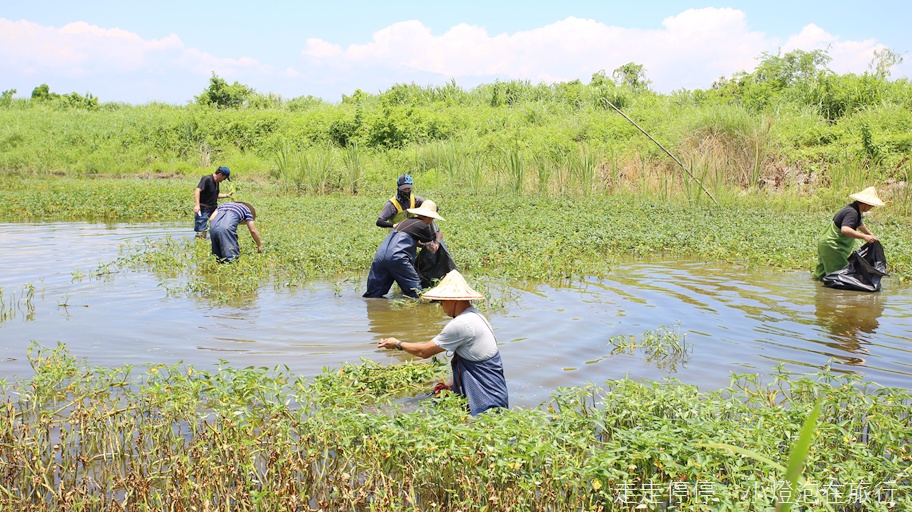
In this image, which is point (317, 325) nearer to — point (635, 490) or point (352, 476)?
point (352, 476)

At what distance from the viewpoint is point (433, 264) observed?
970cm

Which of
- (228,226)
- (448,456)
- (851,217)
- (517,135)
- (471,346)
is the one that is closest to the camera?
(448,456)

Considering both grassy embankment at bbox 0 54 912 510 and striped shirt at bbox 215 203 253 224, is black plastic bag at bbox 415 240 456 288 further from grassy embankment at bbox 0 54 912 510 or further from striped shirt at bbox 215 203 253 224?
striped shirt at bbox 215 203 253 224

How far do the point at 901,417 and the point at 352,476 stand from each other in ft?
12.9

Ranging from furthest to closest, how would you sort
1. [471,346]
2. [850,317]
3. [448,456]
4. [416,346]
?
[850,317] < [416,346] < [471,346] < [448,456]

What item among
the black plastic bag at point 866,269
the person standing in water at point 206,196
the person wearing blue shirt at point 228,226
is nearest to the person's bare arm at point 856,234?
the black plastic bag at point 866,269

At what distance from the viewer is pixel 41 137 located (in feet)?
113

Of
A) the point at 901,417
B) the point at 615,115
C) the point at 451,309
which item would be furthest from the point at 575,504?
the point at 615,115

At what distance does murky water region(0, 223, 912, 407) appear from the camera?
7.23 meters

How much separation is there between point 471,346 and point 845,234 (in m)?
6.96

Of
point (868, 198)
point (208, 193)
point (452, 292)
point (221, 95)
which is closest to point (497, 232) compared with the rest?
point (208, 193)

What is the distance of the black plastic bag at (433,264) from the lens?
31.8 ft

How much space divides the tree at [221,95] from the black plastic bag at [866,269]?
3538 centimetres

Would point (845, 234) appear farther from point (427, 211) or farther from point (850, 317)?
point (427, 211)
